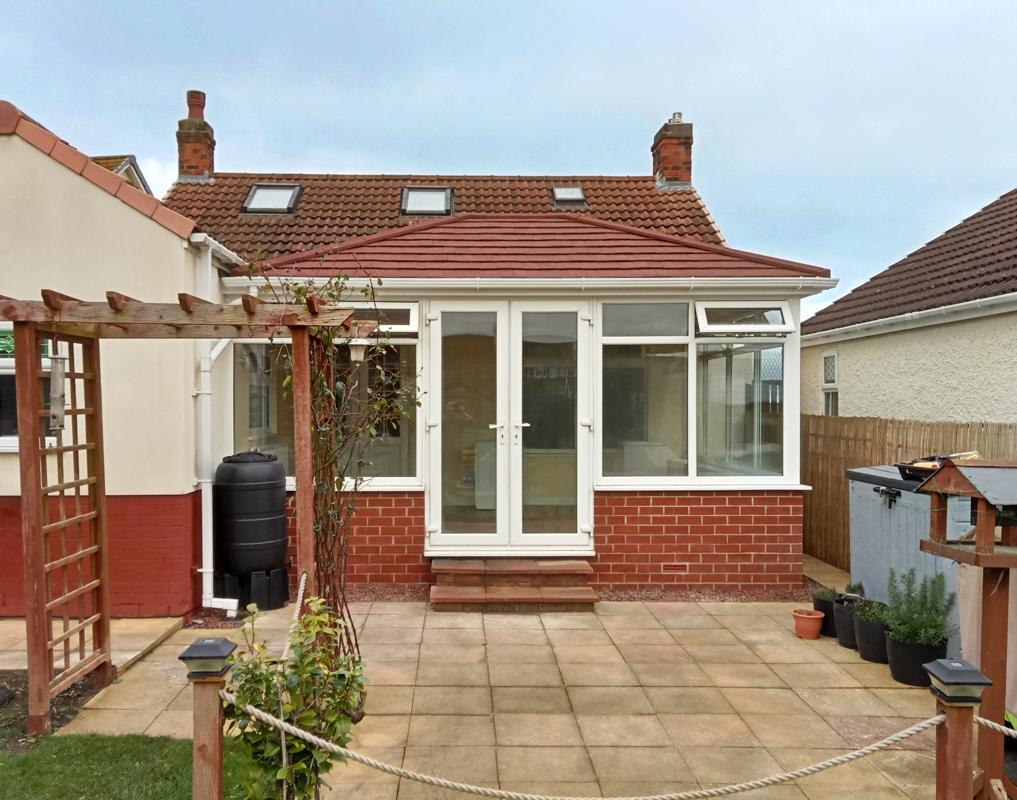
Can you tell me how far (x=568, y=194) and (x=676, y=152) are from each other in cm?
167

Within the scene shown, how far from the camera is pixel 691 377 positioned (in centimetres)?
674

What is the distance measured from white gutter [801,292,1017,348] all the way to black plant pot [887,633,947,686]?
382 cm

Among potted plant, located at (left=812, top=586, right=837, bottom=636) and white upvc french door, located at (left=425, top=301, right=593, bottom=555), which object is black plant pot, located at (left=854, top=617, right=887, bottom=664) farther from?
white upvc french door, located at (left=425, top=301, right=593, bottom=555)

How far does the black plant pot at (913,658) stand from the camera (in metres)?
4.54

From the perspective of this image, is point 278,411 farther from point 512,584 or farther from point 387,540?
point 512,584

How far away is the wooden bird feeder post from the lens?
2957 millimetres

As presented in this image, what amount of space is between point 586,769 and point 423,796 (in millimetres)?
804

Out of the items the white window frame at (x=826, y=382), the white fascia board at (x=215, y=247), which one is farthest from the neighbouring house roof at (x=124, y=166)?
the white window frame at (x=826, y=382)

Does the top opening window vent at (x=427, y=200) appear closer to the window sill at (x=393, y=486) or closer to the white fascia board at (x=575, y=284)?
the white fascia board at (x=575, y=284)

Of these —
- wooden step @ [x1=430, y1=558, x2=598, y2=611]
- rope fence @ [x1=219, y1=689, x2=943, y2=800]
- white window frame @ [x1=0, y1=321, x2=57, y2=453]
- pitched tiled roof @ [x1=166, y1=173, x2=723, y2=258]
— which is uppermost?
pitched tiled roof @ [x1=166, y1=173, x2=723, y2=258]

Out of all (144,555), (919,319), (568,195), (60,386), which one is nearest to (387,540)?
(144,555)

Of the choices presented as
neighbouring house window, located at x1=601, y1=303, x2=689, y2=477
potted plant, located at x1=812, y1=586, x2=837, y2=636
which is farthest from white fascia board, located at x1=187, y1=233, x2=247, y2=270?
potted plant, located at x1=812, y1=586, x2=837, y2=636

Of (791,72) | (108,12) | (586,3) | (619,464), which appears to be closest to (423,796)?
(619,464)

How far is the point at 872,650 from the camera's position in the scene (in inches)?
195
